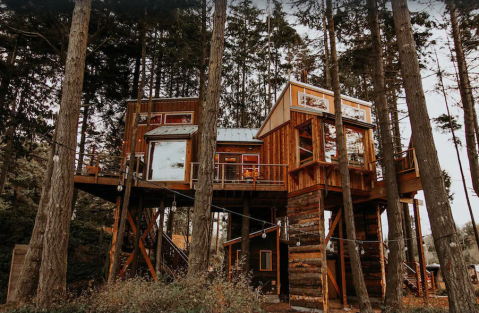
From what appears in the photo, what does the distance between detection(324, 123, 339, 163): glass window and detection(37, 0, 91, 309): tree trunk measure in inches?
361

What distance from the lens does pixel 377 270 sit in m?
14.0

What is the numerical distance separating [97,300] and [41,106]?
14112mm

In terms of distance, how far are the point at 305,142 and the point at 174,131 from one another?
21.8 feet

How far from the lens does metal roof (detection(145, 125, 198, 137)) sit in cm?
1582

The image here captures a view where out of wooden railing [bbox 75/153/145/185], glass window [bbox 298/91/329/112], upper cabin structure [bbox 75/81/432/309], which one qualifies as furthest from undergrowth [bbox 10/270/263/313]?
glass window [bbox 298/91/329/112]

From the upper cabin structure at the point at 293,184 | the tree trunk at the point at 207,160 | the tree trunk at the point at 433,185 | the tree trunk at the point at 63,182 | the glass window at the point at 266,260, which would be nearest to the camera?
the tree trunk at the point at 433,185

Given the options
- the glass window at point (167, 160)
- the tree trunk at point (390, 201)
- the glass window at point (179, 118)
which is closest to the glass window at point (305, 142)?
the tree trunk at point (390, 201)

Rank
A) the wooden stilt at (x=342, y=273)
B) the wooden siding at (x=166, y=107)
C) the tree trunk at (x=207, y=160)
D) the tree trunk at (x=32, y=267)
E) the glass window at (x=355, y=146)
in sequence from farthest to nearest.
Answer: the wooden siding at (x=166, y=107), the glass window at (x=355, y=146), the wooden stilt at (x=342, y=273), the tree trunk at (x=32, y=267), the tree trunk at (x=207, y=160)

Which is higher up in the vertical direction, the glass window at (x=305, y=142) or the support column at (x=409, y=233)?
the glass window at (x=305, y=142)

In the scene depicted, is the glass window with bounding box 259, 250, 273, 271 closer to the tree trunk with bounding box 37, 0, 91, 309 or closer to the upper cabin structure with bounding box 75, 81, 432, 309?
the upper cabin structure with bounding box 75, 81, 432, 309

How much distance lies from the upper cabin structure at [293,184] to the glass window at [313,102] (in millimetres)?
48

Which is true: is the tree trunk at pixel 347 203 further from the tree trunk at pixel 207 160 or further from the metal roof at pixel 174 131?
the metal roof at pixel 174 131

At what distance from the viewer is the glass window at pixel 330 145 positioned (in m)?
13.2

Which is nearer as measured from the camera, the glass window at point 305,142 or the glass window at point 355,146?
the glass window at point 355,146
